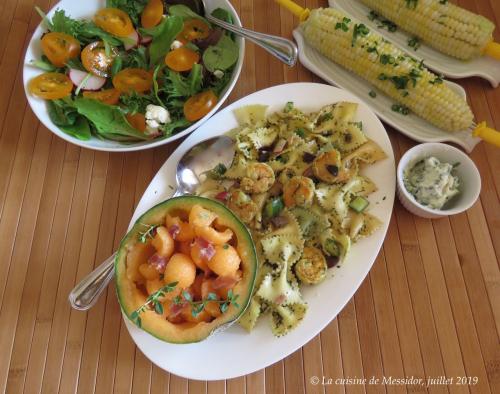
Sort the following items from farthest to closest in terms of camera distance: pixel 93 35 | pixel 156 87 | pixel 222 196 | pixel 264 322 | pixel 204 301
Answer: pixel 93 35
pixel 156 87
pixel 222 196
pixel 264 322
pixel 204 301

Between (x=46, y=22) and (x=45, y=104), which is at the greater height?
(x=46, y=22)

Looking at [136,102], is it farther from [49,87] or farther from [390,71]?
[390,71]

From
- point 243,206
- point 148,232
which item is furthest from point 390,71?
point 148,232

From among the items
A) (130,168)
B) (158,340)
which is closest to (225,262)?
(158,340)

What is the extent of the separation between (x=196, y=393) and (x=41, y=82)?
1.12 metres

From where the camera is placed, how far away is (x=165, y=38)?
59.4 inches

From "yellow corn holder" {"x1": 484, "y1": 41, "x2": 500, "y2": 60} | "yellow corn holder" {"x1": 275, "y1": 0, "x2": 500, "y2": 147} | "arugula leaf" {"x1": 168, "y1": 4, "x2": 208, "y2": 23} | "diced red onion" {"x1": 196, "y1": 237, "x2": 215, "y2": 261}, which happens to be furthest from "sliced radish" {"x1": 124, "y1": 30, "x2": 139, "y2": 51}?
"yellow corn holder" {"x1": 484, "y1": 41, "x2": 500, "y2": 60}

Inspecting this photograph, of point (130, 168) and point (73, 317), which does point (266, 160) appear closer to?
point (130, 168)

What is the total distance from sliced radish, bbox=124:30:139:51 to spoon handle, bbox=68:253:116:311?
31.4 inches

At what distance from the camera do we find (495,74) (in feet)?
4.95

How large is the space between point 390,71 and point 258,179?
594 millimetres

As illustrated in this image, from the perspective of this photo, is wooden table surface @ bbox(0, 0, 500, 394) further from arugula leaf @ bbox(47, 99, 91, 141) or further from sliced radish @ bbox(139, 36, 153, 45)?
sliced radish @ bbox(139, 36, 153, 45)

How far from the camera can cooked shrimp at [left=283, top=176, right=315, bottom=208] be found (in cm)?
125

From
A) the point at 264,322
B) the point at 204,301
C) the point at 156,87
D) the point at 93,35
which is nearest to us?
the point at 204,301
